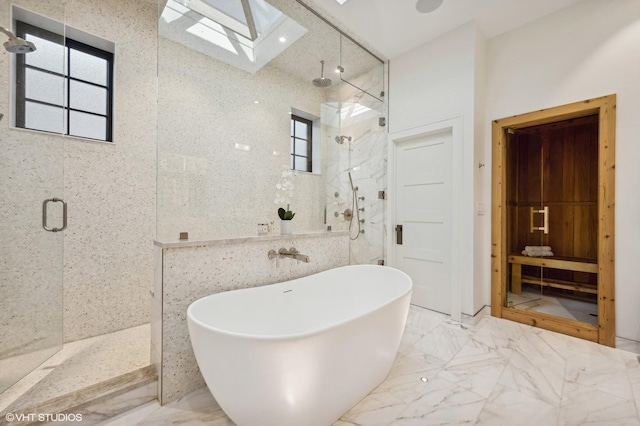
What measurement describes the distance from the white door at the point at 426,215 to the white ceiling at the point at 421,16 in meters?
1.06

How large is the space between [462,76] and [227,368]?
312 centimetres

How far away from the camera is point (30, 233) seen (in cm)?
173

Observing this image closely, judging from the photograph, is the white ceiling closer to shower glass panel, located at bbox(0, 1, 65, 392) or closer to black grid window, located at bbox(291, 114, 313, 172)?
black grid window, located at bbox(291, 114, 313, 172)

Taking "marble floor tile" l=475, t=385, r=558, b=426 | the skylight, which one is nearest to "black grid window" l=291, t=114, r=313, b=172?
the skylight

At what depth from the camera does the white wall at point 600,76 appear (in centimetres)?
204

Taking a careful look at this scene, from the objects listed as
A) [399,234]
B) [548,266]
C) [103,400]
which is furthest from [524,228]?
[103,400]

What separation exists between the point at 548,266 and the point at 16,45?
492 cm

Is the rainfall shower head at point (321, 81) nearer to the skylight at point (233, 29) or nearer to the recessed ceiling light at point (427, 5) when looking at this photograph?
the skylight at point (233, 29)

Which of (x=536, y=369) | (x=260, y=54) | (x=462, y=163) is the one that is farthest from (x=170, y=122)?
(x=536, y=369)

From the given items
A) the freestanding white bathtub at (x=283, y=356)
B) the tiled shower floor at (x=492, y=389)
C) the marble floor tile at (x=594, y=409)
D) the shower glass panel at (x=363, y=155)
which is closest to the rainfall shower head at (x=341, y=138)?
the shower glass panel at (x=363, y=155)

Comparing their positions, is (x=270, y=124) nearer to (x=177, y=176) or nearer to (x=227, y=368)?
(x=177, y=176)

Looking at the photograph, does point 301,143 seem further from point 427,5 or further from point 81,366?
point 81,366

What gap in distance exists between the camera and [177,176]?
1895 mm

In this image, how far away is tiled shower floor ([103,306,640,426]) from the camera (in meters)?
1.39
